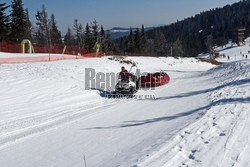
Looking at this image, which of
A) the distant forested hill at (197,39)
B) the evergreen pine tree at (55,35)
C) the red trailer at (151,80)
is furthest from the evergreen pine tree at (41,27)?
the red trailer at (151,80)

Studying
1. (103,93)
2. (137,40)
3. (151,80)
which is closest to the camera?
(103,93)

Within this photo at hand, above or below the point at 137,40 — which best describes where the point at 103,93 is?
below

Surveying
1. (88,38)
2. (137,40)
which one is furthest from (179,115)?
(137,40)

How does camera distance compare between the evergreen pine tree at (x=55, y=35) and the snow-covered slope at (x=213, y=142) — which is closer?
the snow-covered slope at (x=213, y=142)

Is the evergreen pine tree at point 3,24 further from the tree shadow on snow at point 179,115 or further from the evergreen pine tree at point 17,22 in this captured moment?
the tree shadow on snow at point 179,115

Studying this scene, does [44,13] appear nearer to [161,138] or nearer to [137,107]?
[137,107]

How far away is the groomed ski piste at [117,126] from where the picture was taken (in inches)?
307

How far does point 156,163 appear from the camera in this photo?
23.4ft

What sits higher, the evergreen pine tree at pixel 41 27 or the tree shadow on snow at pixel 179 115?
the evergreen pine tree at pixel 41 27

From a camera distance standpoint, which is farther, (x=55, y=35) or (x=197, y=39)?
(x=197, y=39)

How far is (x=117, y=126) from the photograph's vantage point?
36.7ft

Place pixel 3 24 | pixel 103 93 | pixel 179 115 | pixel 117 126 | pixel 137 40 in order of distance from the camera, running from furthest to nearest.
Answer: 1. pixel 137 40
2. pixel 3 24
3. pixel 103 93
4. pixel 179 115
5. pixel 117 126

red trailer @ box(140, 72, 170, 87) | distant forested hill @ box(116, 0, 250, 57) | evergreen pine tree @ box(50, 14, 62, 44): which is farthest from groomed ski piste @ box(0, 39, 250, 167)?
distant forested hill @ box(116, 0, 250, 57)

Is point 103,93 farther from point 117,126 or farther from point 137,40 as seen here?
point 137,40
